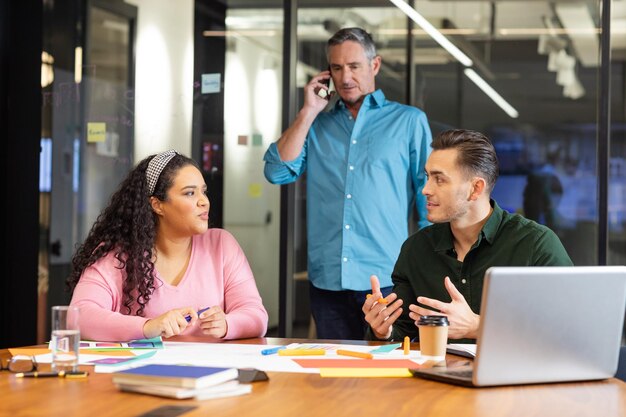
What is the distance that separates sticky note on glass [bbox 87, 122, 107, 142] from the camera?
5488 millimetres

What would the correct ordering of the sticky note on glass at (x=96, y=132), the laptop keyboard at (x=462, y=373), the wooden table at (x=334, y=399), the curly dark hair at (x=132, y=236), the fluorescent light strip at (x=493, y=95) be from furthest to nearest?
the sticky note on glass at (x=96, y=132)
the fluorescent light strip at (x=493, y=95)
the curly dark hair at (x=132, y=236)
the laptop keyboard at (x=462, y=373)
the wooden table at (x=334, y=399)

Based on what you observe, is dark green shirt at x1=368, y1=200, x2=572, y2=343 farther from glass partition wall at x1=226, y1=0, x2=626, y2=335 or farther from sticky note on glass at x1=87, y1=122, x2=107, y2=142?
sticky note on glass at x1=87, y1=122, x2=107, y2=142

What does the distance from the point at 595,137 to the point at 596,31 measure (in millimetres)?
520

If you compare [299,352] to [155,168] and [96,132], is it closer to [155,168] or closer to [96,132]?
[155,168]

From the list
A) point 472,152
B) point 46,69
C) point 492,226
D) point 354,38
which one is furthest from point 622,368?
point 46,69

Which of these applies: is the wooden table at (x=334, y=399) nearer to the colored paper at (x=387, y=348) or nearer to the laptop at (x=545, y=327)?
the laptop at (x=545, y=327)

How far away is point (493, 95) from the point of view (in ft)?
16.5

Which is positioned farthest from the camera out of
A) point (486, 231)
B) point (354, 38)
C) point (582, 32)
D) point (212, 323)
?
point (582, 32)

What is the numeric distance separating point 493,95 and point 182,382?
3433 mm

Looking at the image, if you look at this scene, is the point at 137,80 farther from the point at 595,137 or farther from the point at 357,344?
the point at 357,344

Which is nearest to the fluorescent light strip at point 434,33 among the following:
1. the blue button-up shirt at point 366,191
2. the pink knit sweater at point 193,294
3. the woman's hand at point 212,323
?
the blue button-up shirt at point 366,191

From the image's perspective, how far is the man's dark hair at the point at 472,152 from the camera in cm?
321

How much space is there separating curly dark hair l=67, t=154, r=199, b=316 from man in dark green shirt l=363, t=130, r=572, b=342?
771mm

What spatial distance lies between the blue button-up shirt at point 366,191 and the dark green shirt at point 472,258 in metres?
0.86
